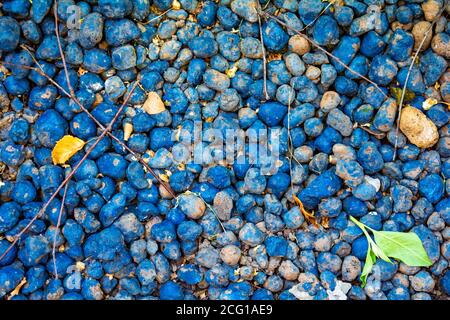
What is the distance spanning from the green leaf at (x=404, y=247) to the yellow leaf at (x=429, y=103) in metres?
0.37

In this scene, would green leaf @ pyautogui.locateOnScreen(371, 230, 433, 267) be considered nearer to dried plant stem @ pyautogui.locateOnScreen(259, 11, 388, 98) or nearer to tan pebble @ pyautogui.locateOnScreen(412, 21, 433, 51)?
dried plant stem @ pyautogui.locateOnScreen(259, 11, 388, 98)

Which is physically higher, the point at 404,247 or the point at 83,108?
the point at 83,108

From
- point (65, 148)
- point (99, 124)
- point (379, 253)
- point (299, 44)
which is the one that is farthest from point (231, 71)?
point (379, 253)

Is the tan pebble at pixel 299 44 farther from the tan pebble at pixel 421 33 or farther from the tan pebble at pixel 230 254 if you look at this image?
the tan pebble at pixel 230 254

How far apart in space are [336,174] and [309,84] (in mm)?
271

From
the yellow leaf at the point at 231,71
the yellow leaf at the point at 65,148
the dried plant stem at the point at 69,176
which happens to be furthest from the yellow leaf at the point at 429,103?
the yellow leaf at the point at 65,148

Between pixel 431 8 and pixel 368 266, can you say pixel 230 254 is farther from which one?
pixel 431 8

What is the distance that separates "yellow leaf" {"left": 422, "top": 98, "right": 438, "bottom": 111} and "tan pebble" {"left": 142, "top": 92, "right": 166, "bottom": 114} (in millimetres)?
755

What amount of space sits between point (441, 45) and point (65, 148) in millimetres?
1107

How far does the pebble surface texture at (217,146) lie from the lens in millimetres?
1534

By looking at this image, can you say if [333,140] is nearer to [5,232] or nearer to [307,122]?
[307,122]

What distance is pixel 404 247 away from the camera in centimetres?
153

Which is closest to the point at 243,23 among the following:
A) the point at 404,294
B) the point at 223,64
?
the point at 223,64

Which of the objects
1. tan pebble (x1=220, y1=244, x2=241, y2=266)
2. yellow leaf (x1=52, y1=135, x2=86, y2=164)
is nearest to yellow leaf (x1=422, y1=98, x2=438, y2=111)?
tan pebble (x1=220, y1=244, x2=241, y2=266)
